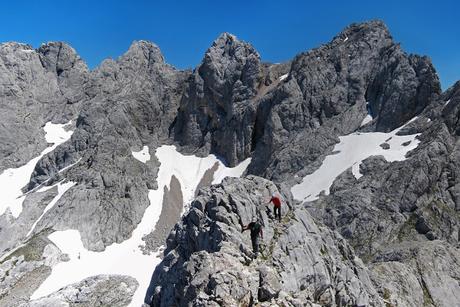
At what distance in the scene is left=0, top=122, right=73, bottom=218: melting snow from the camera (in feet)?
344

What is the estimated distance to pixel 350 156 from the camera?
98.6 meters

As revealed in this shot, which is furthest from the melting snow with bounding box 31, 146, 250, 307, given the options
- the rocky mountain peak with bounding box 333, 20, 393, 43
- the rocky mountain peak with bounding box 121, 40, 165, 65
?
the rocky mountain peak with bounding box 333, 20, 393, 43

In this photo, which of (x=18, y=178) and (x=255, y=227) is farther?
(x=18, y=178)

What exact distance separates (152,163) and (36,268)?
1780 inches

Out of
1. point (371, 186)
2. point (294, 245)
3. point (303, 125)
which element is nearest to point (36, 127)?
point (303, 125)

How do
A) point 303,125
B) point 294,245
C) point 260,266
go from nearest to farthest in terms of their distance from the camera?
point 260,266 < point 294,245 < point 303,125

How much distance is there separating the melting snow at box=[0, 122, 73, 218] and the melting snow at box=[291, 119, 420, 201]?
2166 inches

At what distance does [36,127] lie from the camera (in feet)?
463

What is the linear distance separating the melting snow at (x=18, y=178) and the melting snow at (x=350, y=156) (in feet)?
180

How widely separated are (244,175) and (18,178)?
5403 cm

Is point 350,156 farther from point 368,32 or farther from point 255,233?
point 255,233

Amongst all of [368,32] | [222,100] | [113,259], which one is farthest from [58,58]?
[368,32]

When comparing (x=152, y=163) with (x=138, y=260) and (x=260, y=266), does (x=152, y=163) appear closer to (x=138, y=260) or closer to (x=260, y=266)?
(x=138, y=260)

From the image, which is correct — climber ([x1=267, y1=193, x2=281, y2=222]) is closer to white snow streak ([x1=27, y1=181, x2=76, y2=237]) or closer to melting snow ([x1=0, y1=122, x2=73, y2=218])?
white snow streak ([x1=27, y1=181, x2=76, y2=237])
